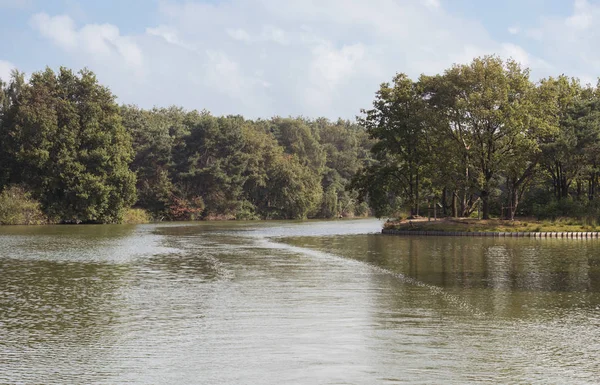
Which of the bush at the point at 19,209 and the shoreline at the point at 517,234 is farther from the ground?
the bush at the point at 19,209

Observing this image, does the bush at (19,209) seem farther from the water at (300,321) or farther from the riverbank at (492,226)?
the water at (300,321)

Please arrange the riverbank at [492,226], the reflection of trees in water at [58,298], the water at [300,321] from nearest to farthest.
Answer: the water at [300,321]
the reflection of trees in water at [58,298]
the riverbank at [492,226]

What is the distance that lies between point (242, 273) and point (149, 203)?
75.1m

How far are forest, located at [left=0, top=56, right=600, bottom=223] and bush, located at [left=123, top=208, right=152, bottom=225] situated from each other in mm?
782

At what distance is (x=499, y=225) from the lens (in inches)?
2044

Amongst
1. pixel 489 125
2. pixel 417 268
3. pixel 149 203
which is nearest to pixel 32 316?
pixel 417 268

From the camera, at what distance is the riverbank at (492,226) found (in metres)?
49.4

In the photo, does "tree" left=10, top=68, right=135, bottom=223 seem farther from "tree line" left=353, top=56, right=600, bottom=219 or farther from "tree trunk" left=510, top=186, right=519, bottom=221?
"tree trunk" left=510, top=186, right=519, bottom=221

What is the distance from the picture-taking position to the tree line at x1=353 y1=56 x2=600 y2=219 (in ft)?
173

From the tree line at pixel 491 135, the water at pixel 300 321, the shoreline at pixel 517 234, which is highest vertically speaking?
the tree line at pixel 491 135

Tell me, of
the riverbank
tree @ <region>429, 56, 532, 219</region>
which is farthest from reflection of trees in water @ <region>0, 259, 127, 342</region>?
tree @ <region>429, 56, 532, 219</region>

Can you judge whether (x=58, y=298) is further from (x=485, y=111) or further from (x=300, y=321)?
(x=485, y=111)

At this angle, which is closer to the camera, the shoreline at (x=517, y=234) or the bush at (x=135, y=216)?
the shoreline at (x=517, y=234)

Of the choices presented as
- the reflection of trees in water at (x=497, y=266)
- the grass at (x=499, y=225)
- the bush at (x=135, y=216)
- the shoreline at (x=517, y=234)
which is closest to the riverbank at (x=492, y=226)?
the grass at (x=499, y=225)
